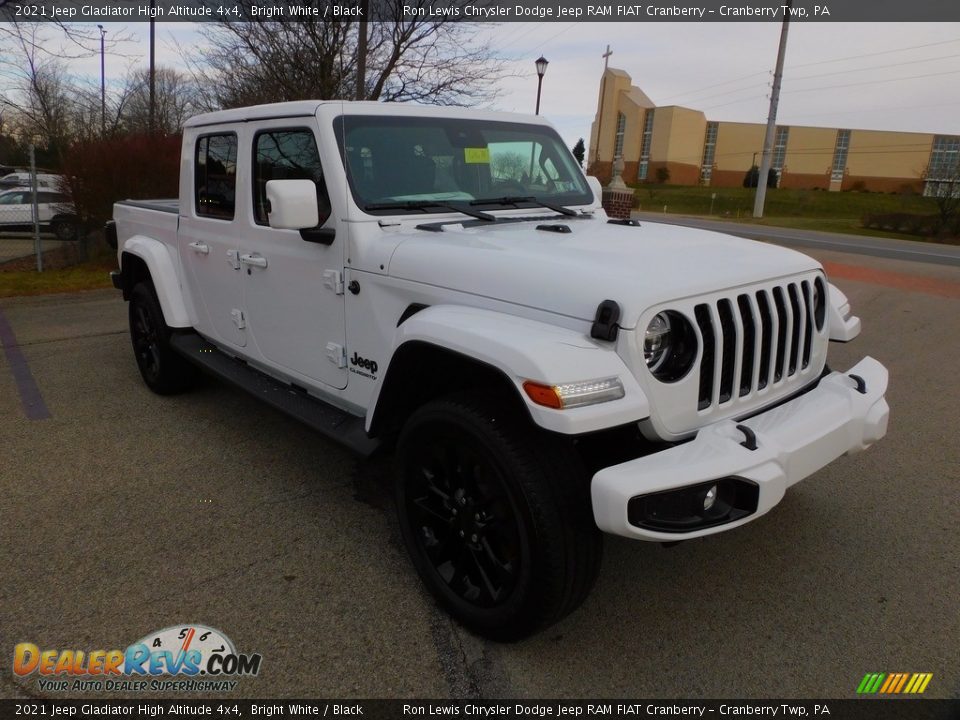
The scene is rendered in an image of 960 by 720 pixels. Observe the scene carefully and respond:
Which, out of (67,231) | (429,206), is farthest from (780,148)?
(429,206)

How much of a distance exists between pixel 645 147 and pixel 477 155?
71259mm

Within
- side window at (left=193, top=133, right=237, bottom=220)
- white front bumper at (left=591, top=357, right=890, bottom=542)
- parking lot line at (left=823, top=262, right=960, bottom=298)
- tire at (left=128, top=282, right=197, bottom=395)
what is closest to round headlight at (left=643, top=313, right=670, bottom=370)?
white front bumper at (left=591, top=357, right=890, bottom=542)

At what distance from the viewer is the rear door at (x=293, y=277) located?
3230 mm

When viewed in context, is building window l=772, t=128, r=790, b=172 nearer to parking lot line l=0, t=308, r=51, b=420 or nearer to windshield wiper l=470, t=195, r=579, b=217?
parking lot line l=0, t=308, r=51, b=420

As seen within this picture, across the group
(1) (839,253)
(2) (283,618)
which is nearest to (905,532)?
(2) (283,618)

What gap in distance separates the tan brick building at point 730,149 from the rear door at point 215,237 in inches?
2415

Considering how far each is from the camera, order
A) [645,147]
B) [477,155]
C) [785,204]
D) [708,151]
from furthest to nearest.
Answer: [708,151] → [645,147] → [785,204] → [477,155]

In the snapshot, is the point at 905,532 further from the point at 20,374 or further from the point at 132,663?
the point at 20,374

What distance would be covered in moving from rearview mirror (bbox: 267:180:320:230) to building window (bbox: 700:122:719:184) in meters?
74.1

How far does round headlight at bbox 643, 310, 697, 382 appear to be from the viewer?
→ 2381mm

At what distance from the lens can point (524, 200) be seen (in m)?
3.67

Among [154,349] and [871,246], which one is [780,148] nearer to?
[871,246]

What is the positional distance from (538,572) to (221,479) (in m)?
2.29

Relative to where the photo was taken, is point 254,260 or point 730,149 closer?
point 254,260
